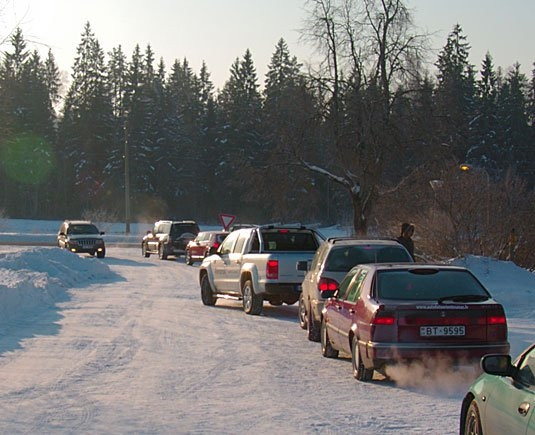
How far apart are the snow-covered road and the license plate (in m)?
0.62

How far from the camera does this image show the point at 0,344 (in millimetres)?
13359

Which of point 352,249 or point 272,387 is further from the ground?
point 352,249

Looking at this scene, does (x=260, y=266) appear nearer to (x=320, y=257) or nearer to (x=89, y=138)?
(x=320, y=257)

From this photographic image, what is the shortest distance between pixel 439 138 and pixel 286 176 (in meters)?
6.88

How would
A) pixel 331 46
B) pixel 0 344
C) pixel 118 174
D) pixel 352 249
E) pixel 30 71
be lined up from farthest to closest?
pixel 30 71 < pixel 118 174 < pixel 331 46 < pixel 352 249 < pixel 0 344

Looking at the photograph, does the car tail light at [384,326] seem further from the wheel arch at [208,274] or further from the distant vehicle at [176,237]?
the distant vehicle at [176,237]

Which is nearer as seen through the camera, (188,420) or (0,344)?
(188,420)

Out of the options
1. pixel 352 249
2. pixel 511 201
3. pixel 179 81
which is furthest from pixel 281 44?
pixel 352 249

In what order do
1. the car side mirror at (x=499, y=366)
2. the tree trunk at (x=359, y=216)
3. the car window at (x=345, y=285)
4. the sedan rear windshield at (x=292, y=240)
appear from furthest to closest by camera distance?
the tree trunk at (x=359, y=216)
the sedan rear windshield at (x=292, y=240)
the car window at (x=345, y=285)
the car side mirror at (x=499, y=366)

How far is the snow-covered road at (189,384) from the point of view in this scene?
8266mm

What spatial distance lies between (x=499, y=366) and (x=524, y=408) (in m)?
0.42

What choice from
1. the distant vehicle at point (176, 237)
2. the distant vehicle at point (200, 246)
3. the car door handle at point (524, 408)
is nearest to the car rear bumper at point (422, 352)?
the car door handle at point (524, 408)

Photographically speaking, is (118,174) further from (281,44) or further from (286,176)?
(286,176)

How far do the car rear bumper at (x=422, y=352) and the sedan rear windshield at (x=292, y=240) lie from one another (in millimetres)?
9123
